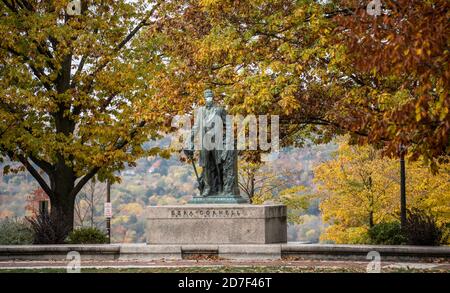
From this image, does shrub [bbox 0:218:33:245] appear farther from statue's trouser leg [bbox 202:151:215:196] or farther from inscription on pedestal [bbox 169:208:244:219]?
statue's trouser leg [bbox 202:151:215:196]

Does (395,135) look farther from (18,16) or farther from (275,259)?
(18,16)

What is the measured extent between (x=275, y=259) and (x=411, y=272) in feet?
14.6

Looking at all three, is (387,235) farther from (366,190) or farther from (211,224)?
(366,190)

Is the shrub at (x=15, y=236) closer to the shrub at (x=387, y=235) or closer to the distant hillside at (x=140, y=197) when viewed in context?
the shrub at (x=387, y=235)

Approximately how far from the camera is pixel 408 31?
12602 millimetres

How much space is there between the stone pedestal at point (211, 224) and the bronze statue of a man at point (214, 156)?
0.57 m

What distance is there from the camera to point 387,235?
22.2 meters

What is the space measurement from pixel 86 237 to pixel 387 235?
317 inches

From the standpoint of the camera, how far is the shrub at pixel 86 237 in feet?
77.4

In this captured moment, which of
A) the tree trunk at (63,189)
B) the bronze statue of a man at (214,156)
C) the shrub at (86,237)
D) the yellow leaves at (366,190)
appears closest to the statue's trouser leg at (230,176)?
the bronze statue of a man at (214,156)

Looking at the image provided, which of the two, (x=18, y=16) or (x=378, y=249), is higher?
(x=18, y=16)
